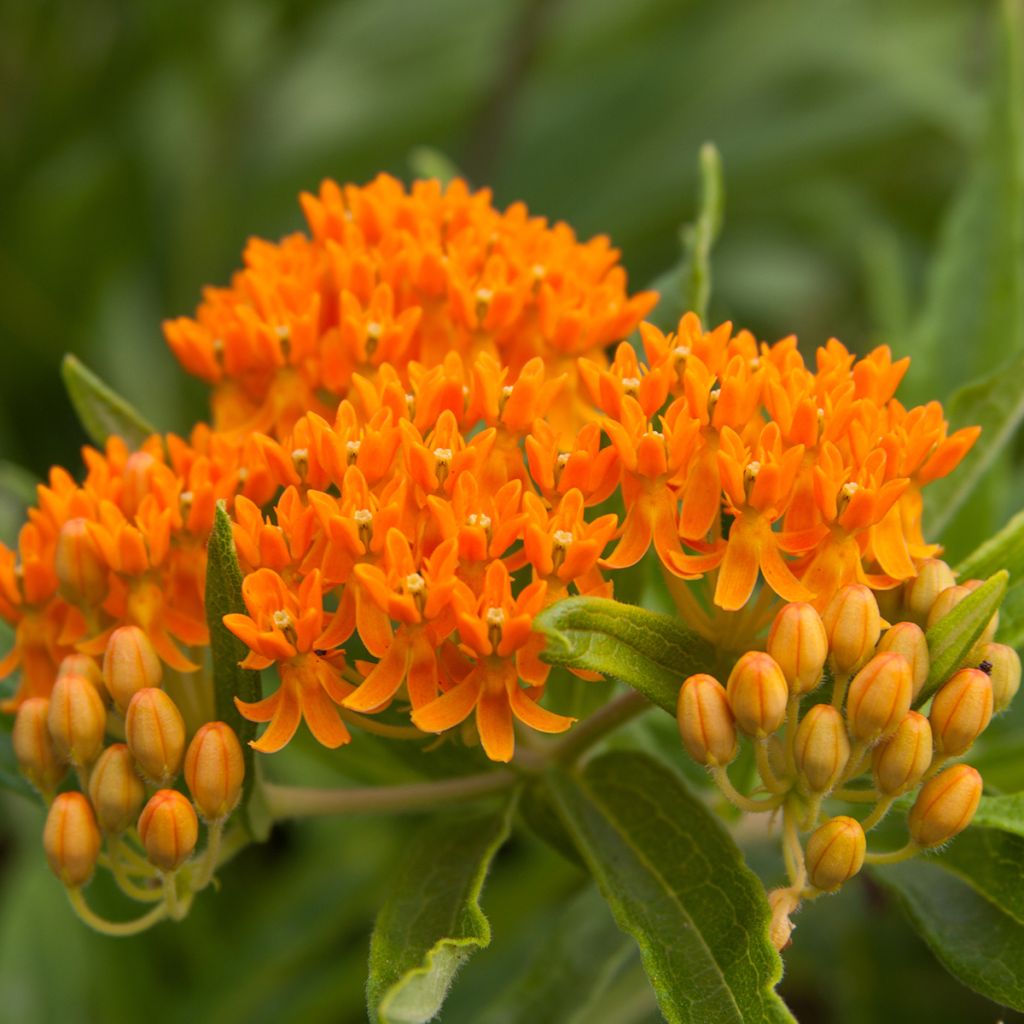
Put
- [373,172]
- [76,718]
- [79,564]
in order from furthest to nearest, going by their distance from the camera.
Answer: [373,172]
[79,564]
[76,718]

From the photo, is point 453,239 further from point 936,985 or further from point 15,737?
point 936,985

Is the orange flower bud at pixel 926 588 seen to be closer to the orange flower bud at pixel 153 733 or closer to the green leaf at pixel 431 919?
the green leaf at pixel 431 919

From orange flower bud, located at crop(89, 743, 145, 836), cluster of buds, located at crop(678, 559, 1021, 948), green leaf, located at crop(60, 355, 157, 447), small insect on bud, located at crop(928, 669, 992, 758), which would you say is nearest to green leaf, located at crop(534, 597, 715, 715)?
cluster of buds, located at crop(678, 559, 1021, 948)

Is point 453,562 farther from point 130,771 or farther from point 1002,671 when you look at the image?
point 1002,671

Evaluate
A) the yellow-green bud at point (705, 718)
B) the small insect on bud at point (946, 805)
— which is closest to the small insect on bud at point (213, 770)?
the yellow-green bud at point (705, 718)

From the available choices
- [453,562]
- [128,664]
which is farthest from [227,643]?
[453,562]
